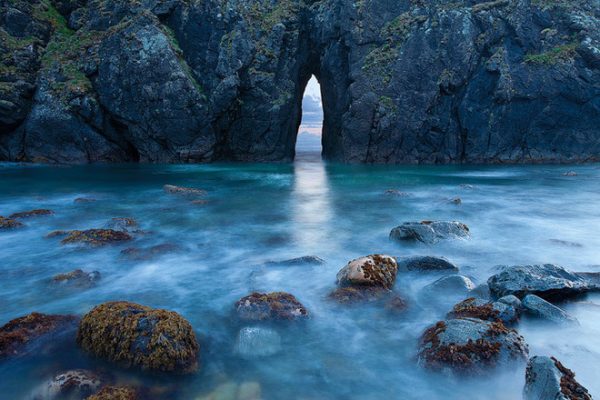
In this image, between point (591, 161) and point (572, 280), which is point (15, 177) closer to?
point (572, 280)

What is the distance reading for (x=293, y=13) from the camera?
1553 inches

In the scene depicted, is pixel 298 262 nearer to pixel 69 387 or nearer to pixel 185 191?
pixel 69 387

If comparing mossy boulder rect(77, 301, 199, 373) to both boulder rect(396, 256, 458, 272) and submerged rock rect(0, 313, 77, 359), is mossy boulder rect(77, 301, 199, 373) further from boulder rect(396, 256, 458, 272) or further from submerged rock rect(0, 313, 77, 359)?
boulder rect(396, 256, 458, 272)

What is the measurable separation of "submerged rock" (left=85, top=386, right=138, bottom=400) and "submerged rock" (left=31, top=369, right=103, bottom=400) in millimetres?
264

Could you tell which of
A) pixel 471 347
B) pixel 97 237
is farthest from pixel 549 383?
pixel 97 237

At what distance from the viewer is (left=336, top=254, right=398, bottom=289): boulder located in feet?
30.0

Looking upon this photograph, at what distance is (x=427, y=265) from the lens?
33.7 feet

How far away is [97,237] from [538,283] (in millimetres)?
11400

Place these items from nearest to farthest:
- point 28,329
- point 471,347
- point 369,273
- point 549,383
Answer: point 549,383, point 471,347, point 28,329, point 369,273

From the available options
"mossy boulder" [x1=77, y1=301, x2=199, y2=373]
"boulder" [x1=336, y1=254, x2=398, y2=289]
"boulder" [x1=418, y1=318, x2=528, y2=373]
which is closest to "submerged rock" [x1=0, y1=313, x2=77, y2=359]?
"mossy boulder" [x1=77, y1=301, x2=199, y2=373]

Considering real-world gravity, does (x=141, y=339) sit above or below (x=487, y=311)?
below

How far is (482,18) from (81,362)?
39.8 m

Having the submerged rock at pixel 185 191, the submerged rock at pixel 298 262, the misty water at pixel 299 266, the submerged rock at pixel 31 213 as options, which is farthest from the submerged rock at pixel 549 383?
the submerged rock at pixel 185 191

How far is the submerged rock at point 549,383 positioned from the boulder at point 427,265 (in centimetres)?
455
